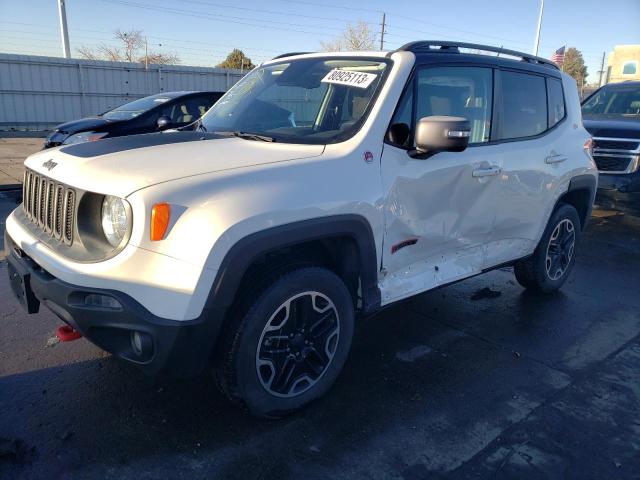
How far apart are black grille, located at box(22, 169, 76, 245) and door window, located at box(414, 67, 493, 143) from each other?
6.59 feet

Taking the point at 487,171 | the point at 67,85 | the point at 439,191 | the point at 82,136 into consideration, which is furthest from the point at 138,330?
the point at 67,85

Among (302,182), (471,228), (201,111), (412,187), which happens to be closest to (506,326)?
(471,228)

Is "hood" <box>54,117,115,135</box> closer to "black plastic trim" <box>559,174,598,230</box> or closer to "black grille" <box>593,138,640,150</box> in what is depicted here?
"black plastic trim" <box>559,174,598,230</box>

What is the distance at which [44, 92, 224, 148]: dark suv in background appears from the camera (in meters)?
8.45

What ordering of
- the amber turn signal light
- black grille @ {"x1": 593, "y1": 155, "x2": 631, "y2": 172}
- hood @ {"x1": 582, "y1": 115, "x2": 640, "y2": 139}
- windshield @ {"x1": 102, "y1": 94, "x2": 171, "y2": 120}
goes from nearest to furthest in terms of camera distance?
the amber turn signal light, black grille @ {"x1": 593, "y1": 155, "x2": 631, "y2": 172}, hood @ {"x1": 582, "y1": 115, "x2": 640, "y2": 139}, windshield @ {"x1": 102, "y1": 94, "x2": 171, "y2": 120}

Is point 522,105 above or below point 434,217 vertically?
above

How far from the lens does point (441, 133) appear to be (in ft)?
9.30

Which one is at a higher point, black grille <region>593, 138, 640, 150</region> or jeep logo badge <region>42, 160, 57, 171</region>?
jeep logo badge <region>42, 160, 57, 171</region>

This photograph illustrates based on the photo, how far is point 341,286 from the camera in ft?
9.29

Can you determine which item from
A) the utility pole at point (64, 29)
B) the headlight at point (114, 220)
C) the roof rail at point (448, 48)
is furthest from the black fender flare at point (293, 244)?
the utility pole at point (64, 29)

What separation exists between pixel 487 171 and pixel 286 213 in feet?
5.66

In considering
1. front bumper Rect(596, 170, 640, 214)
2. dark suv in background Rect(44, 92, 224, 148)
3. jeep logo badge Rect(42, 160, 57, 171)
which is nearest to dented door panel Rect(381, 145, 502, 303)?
jeep logo badge Rect(42, 160, 57, 171)

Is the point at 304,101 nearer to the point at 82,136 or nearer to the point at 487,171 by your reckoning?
the point at 487,171

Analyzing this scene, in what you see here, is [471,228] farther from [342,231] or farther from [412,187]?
[342,231]
